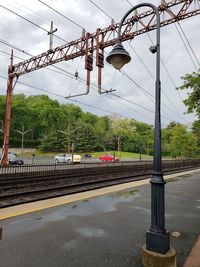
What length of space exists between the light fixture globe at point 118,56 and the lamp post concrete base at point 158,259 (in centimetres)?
380

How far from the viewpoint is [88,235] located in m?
5.97

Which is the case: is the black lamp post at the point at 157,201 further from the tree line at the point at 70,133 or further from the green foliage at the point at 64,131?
the green foliage at the point at 64,131

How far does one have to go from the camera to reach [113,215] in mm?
8000

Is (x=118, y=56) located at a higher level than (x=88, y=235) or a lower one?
higher

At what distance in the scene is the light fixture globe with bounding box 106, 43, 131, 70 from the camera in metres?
5.33

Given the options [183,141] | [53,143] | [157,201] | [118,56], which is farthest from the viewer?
[53,143]

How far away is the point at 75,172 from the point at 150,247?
16.7 m

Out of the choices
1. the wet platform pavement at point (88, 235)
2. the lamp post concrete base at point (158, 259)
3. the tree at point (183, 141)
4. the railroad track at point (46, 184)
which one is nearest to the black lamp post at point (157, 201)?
the lamp post concrete base at point (158, 259)

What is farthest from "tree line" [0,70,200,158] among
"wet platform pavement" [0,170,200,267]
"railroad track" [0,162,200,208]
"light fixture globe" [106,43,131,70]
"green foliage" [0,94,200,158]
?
"light fixture globe" [106,43,131,70]

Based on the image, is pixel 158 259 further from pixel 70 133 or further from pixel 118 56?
pixel 70 133

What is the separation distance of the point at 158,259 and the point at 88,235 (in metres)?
Result: 2.23

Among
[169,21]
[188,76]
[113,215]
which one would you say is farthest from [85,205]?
[169,21]

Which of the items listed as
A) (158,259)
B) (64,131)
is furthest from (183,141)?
(158,259)

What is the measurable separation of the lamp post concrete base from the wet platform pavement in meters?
0.28
